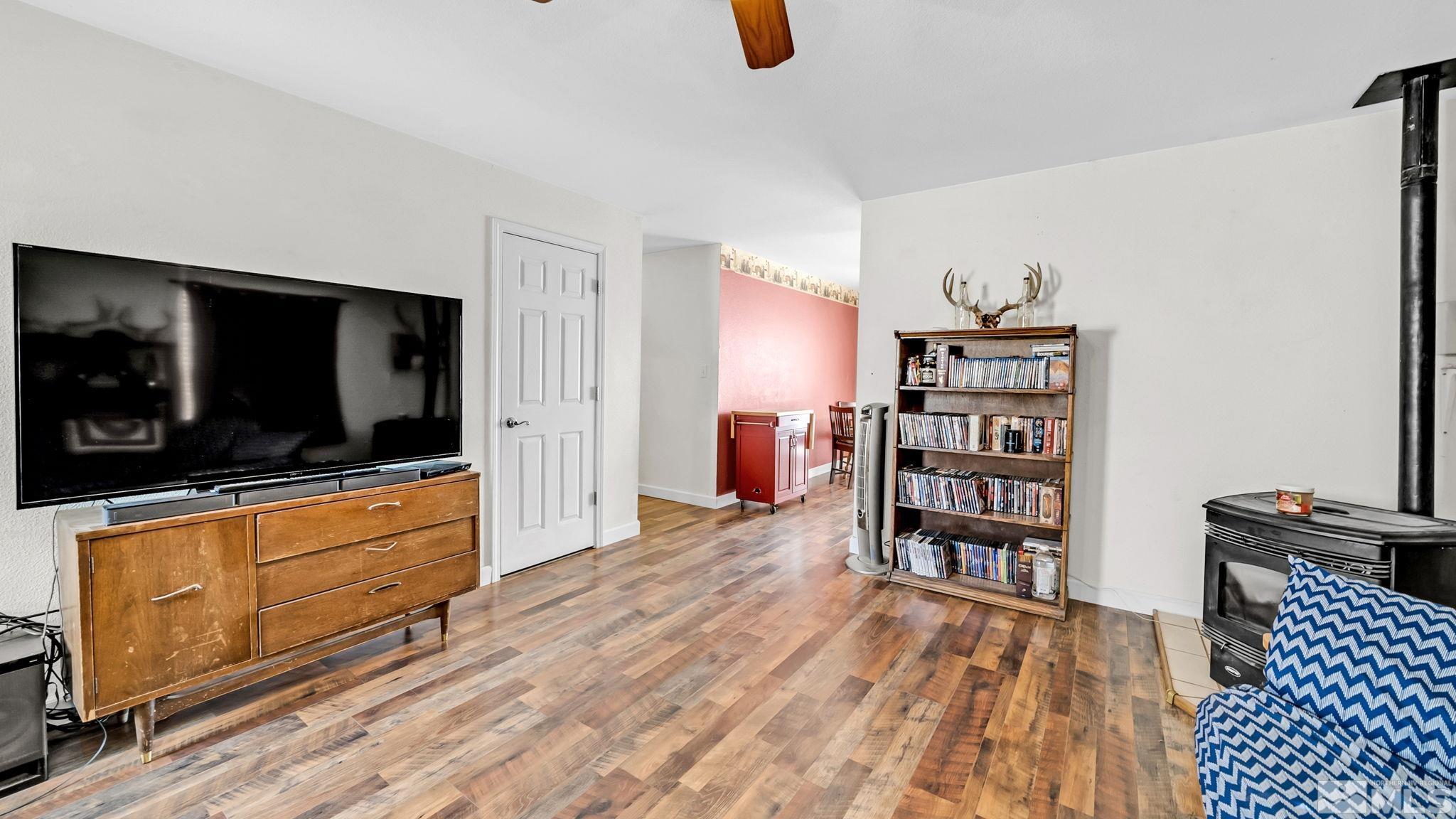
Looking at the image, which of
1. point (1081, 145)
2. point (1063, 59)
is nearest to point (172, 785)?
point (1063, 59)

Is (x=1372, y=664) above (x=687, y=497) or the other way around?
above

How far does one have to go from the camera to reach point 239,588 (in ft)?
6.55

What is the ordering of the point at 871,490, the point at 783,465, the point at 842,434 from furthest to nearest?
the point at 842,434, the point at 783,465, the point at 871,490

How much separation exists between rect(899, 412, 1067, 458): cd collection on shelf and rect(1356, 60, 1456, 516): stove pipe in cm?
119

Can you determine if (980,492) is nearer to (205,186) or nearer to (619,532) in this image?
(619,532)

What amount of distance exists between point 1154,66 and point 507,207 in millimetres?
3197

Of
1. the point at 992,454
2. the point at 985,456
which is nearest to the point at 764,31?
the point at 992,454

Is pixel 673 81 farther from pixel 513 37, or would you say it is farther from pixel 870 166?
pixel 870 166

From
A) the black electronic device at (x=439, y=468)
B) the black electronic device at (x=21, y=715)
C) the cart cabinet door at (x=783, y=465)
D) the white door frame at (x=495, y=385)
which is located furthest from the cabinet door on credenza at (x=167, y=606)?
the cart cabinet door at (x=783, y=465)

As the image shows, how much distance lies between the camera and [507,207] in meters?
3.51

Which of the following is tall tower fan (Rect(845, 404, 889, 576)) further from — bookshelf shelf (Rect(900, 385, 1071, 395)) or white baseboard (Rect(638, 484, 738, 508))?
white baseboard (Rect(638, 484, 738, 508))

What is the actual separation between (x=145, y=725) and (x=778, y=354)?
17.8 ft

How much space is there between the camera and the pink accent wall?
5.55 m

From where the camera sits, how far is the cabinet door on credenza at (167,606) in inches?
68.0
